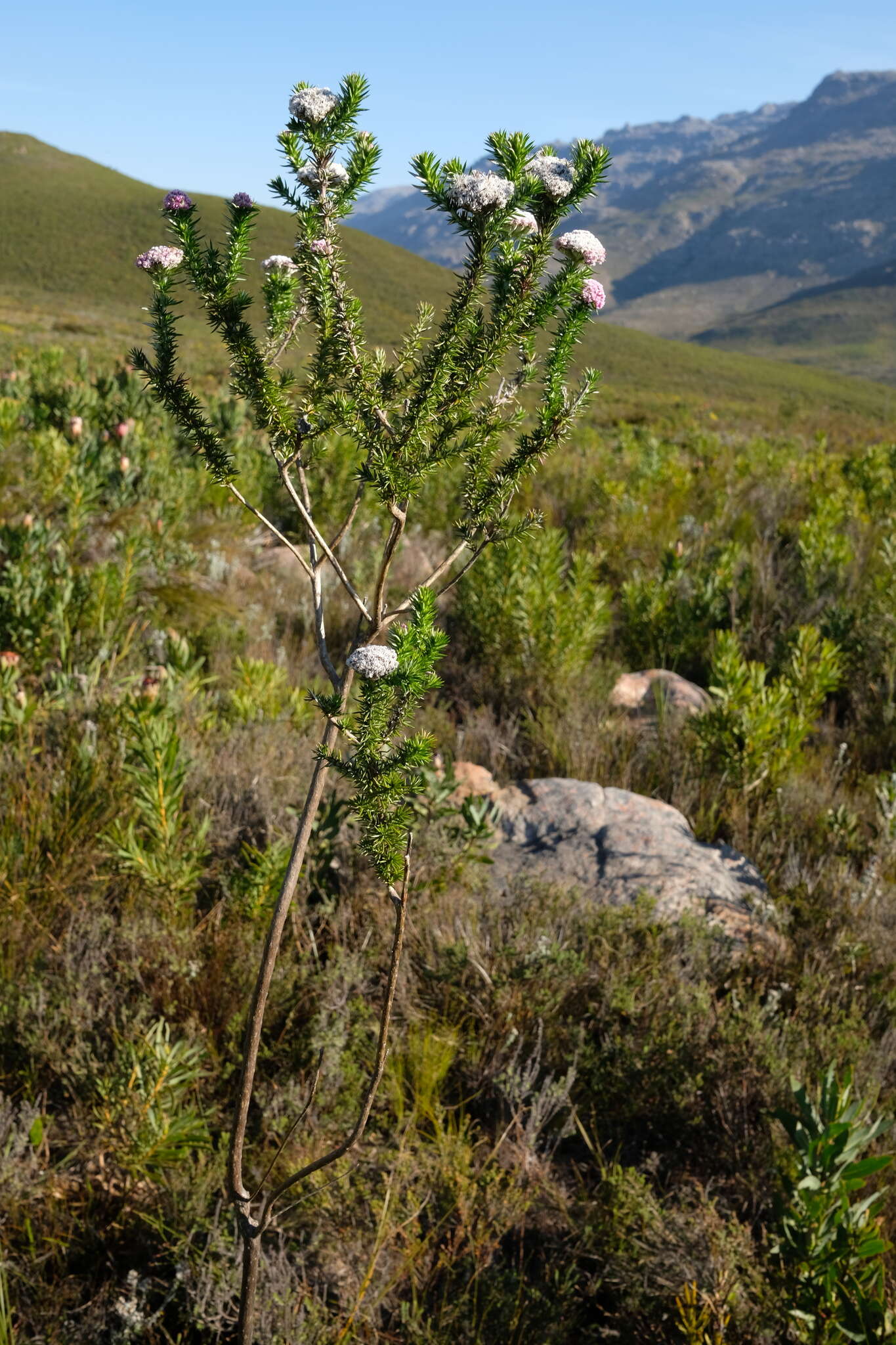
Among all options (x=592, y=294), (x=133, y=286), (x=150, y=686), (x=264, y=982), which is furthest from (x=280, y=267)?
(x=133, y=286)

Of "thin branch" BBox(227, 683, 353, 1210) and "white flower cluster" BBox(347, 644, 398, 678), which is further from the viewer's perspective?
"thin branch" BBox(227, 683, 353, 1210)

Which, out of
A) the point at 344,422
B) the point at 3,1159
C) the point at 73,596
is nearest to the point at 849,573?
the point at 73,596

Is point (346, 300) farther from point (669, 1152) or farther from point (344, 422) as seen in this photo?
point (669, 1152)

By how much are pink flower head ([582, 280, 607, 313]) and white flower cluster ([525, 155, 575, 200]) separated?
128 mm

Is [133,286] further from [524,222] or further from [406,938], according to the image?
[524,222]

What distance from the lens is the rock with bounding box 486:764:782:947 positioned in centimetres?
279

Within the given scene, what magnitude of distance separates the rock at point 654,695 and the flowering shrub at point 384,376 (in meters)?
2.59

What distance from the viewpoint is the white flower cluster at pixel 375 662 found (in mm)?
1114

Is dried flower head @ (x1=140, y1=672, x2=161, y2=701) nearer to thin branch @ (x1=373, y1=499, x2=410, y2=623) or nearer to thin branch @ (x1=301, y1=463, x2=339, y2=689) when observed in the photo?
thin branch @ (x1=301, y1=463, x2=339, y2=689)

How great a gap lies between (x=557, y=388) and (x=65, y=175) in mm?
119551

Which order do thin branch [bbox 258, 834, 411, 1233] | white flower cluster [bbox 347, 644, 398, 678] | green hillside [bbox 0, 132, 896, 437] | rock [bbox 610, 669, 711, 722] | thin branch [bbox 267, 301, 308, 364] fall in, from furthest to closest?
green hillside [bbox 0, 132, 896, 437], rock [bbox 610, 669, 711, 722], thin branch [bbox 267, 301, 308, 364], thin branch [bbox 258, 834, 411, 1233], white flower cluster [bbox 347, 644, 398, 678]

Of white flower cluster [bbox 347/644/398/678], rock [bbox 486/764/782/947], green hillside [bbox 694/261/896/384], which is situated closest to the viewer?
white flower cluster [bbox 347/644/398/678]

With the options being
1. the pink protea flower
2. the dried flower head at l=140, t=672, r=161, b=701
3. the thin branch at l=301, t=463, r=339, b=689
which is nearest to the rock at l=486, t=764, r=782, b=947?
the dried flower head at l=140, t=672, r=161, b=701

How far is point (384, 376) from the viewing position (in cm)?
142
